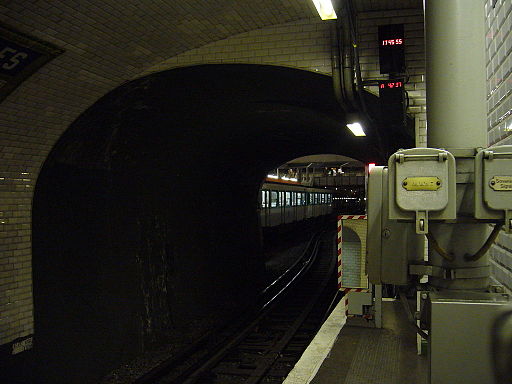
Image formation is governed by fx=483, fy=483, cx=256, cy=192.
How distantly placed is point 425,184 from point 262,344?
28.1 ft

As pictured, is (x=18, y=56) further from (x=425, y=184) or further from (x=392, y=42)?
(x=392, y=42)

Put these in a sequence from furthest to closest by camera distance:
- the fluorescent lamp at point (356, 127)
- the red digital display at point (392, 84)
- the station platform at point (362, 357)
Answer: the fluorescent lamp at point (356, 127) → the red digital display at point (392, 84) → the station platform at point (362, 357)

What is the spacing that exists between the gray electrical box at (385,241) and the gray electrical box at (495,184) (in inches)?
17.9

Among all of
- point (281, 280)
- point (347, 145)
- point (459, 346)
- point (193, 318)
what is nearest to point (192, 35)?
point (459, 346)

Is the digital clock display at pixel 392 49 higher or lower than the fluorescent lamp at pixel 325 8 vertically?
higher

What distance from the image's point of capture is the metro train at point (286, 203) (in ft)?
66.4

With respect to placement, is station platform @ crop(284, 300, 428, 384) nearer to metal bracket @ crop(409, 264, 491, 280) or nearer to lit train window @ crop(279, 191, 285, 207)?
metal bracket @ crop(409, 264, 491, 280)

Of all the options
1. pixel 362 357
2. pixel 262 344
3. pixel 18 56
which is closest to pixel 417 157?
pixel 362 357

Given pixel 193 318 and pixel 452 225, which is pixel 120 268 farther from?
pixel 452 225

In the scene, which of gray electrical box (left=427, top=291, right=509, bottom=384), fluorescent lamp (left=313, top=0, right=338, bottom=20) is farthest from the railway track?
gray electrical box (left=427, top=291, right=509, bottom=384)

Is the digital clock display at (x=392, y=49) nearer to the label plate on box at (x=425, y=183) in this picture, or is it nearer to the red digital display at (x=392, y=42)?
the red digital display at (x=392, y=42)

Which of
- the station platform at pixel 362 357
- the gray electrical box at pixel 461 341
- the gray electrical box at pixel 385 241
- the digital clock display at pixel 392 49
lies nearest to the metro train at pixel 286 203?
the digital clock display at pixel 392 49

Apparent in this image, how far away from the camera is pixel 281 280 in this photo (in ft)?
55.3

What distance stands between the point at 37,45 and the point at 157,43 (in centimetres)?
155
